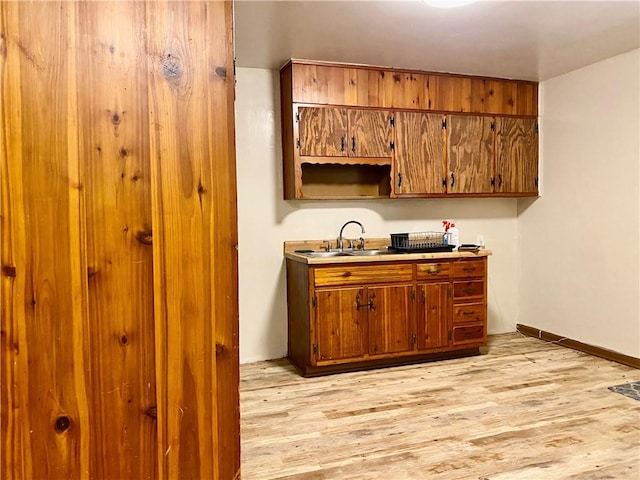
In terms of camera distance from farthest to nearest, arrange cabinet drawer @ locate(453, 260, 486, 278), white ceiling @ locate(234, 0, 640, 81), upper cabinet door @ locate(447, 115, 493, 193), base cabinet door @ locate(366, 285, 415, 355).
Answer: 1. upper cabinet door @ locate(447, 115, 493, 193)
2. cabinet drawer @ locate(453, 260, 486, 278)
3. base cabinet door @ locate(366, 285, 415, 355)
4. white ceiling @ locate(234, 0, 640, 81)

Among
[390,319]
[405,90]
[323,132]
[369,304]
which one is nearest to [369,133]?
[323,132]

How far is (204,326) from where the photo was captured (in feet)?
3.67

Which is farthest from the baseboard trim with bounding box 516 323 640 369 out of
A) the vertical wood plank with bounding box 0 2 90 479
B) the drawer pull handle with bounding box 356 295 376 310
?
the vertical wood plank with bounding box 0 2 90 479

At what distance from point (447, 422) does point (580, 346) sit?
2066 mm

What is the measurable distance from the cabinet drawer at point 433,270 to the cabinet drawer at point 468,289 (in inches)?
5.4

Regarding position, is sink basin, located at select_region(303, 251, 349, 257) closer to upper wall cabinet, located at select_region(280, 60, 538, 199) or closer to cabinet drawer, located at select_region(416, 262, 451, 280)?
upper wall cabinet, located at select_region(280, 60, 538, 199)

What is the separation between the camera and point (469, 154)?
425cm

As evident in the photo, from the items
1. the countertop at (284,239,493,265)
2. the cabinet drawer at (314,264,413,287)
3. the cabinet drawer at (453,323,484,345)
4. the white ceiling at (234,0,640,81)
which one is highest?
the white ceiling at (234,0,640,81)

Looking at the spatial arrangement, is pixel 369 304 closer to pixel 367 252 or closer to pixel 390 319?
pixel 390 319

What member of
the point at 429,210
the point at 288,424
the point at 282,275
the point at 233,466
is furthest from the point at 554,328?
the point at 233,466

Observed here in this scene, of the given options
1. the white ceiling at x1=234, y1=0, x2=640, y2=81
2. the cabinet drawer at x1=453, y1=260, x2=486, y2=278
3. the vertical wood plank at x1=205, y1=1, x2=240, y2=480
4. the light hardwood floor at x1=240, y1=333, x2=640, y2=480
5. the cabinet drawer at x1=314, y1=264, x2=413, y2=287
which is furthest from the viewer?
the cabinet drawer at x1=453, y1=260, x2=486, y2=278

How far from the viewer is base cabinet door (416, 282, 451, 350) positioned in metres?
3.85

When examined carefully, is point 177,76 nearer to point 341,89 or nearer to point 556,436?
point 556,436

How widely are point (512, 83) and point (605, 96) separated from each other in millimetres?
782
